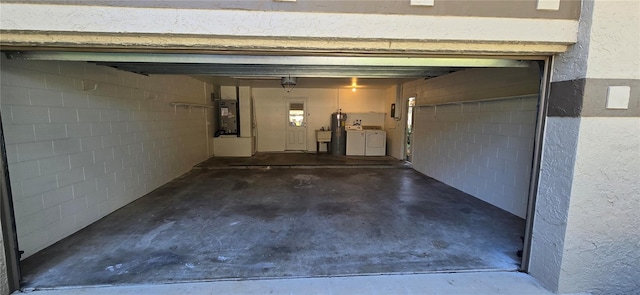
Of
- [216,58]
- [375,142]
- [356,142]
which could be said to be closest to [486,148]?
[216,58]

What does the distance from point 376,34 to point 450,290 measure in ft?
6.07

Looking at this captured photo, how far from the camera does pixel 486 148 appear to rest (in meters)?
4.00

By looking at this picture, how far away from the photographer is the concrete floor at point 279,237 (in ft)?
7.21

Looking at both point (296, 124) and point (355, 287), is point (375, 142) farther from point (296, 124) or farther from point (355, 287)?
point (355, 287)

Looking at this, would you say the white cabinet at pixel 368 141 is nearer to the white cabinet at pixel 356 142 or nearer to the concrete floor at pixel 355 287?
the white cabinet at pixel 356 142

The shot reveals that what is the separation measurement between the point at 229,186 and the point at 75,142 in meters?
2.27

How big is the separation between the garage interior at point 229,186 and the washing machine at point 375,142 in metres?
2.44

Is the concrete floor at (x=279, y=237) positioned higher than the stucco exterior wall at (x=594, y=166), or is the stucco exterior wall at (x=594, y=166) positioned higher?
the stucco exterior wall at (x=594, y=166)

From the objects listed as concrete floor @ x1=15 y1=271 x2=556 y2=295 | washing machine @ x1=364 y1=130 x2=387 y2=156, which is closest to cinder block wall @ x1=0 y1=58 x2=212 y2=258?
concrete floor @ x1=15 y1=271 x2=556 y2=295

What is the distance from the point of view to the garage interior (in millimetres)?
2236

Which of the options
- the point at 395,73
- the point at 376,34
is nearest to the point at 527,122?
the point at 395,73

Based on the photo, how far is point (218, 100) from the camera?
7906 millimetres

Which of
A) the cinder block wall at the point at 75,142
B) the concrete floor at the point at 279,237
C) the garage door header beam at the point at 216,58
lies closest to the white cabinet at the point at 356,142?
the concrete floor at the point at 279,237

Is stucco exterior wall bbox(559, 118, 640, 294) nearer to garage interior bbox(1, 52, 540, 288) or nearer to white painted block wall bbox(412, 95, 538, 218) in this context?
garage interior bbox(1, 52, 540, 288)
